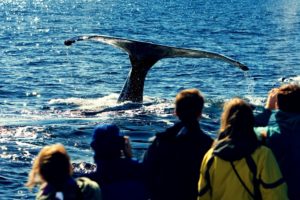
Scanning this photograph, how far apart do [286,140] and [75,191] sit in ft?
6.71

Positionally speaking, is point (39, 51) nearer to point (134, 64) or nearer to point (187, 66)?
point (187, 66)

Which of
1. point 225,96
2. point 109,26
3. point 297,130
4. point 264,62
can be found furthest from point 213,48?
point 297,130

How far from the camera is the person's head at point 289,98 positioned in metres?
6.79

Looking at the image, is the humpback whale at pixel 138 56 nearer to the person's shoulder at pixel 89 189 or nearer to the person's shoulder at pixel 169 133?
the person's shoulder at pixel 169 133

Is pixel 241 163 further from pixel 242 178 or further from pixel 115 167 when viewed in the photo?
pixel 115 167

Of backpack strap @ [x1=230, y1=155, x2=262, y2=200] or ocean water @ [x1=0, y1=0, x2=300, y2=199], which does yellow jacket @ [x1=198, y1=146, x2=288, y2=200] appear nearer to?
backpack strap @ [x1=230, y1=155, x2=262, y2=200]

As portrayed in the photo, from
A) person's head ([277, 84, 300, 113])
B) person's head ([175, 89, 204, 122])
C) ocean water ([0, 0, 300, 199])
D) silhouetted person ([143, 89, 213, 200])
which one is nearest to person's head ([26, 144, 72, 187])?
silhouetted person ([143, 89, 213, 200])

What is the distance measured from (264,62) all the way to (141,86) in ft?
56.4

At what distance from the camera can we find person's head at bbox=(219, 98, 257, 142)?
627cm

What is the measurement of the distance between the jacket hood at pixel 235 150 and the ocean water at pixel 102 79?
19.2 feet

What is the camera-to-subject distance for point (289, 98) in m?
6.80

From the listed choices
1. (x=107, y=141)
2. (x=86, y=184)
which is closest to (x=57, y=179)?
(x=86, y=184)

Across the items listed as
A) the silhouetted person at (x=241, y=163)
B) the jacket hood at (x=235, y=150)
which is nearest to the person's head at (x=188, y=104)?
the silhouetted person at (x=241, y=163)

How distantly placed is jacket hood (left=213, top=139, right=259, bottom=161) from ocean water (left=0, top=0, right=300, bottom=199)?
5846 millimetres
